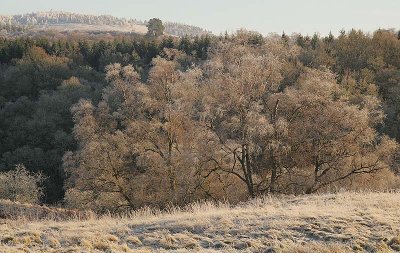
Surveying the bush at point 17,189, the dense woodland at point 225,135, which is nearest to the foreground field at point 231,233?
the dense woodland at point 225,135

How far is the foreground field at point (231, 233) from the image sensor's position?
1082cm

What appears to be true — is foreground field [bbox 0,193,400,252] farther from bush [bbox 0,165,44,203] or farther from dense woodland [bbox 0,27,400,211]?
bush [bbox 0,165,44,203]

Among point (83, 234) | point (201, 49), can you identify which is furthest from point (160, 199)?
point (201, 49)

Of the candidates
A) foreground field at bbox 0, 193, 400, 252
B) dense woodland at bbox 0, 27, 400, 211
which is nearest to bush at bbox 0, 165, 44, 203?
dense woodland at bbox 0, 27, 400, 211

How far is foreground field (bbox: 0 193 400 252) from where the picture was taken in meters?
10.8

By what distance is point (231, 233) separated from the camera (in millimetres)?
11969

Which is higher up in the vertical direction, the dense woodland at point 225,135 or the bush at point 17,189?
the dense woodland at point 225,135

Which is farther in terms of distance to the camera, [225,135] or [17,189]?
[17,189]

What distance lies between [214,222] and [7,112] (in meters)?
63.3

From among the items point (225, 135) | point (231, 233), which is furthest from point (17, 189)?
point (231, 233)

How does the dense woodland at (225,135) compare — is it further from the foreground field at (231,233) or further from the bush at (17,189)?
the foreground field at (231,233)

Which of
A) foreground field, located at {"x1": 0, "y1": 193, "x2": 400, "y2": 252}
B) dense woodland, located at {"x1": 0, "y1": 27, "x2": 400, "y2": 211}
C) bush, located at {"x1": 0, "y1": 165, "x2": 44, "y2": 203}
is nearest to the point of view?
foreground field, located at {"x1": 0, "y1": 193, "x2": 400, "y2": 252}

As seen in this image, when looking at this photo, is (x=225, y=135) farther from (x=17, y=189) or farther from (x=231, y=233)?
(x=17, y=189)

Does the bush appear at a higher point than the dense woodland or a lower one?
lower
